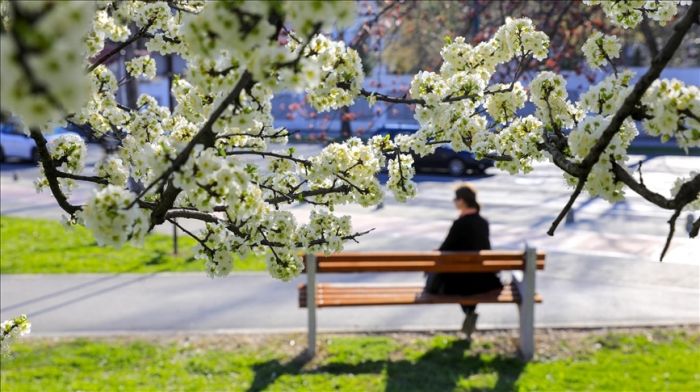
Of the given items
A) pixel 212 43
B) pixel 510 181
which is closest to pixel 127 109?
pixel 212 43

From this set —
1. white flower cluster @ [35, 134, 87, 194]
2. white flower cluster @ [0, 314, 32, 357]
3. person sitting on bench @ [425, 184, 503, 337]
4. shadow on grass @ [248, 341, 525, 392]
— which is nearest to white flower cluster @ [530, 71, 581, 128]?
white flower cluster @ [35, 134, 87, 194]

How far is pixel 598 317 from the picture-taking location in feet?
27.9

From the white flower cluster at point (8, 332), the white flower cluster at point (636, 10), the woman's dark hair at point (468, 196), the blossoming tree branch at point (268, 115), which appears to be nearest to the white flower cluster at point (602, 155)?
the blossoming tree branch at point (268, 115)

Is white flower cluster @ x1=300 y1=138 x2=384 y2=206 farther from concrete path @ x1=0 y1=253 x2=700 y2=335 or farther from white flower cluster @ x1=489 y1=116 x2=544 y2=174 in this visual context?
concrete path @ x1=0 y1=253 x2=700 y2=335

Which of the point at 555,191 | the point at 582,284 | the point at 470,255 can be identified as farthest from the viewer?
the point at 555,191

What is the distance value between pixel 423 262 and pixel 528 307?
1091 mm

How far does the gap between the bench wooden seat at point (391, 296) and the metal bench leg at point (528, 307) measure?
0.14m

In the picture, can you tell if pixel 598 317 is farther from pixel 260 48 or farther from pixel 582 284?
pixel 260 48

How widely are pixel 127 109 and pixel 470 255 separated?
13.5 ft

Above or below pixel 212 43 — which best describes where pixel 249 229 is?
below

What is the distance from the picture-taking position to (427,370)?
22.7ft

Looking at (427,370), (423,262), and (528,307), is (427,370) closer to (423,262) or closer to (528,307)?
(423,262)

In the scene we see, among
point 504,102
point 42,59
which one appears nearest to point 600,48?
point 504,102

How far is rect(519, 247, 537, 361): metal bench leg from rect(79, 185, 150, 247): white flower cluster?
5540 mm
